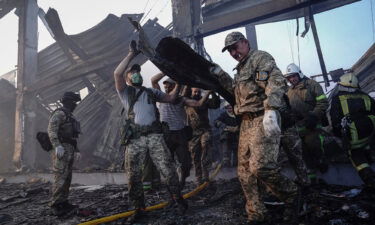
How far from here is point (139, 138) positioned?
3771 millimetres

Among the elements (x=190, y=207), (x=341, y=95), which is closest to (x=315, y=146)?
(x=341, y=95)

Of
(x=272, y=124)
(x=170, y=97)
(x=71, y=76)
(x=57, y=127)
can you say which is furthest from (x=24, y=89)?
(x=272, y=124)

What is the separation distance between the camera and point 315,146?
4.65 meters

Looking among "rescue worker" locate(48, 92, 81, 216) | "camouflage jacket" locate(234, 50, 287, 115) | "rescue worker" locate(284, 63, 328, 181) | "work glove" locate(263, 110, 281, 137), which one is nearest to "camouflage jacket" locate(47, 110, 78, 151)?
"rescue worker" locate(48, 92, 81, 216)

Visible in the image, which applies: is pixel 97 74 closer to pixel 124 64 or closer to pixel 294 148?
pixel 124 64

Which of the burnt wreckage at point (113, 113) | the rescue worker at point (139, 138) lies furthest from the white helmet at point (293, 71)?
the rescue worker at point (139, 138)

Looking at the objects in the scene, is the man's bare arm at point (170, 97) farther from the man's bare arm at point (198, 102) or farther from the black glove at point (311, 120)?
the black glove at point (311, 120)

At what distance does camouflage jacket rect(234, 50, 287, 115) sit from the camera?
2.71 meters

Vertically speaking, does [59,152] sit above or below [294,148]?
above

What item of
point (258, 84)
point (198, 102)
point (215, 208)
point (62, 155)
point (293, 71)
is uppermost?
point (293, 71)

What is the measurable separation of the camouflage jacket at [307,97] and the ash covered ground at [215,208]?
1.47 meters

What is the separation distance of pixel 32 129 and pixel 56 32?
4.23 meters

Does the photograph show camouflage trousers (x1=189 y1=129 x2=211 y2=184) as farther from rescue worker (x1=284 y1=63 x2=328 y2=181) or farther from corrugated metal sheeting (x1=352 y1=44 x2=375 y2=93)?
corrugated metal sheeting (x1=352 y1=44 x2=375 y2=93)

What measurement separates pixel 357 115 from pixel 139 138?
135 inches
